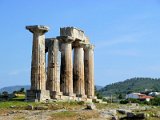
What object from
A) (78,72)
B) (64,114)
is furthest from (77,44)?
(64,114)

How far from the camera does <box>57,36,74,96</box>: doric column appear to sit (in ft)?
192

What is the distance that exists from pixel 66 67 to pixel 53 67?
9.99 feet

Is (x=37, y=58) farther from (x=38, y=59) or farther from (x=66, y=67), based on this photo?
(x=66, y=67)

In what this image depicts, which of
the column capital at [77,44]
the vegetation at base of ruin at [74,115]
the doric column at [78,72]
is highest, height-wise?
the column capital at [77,44]

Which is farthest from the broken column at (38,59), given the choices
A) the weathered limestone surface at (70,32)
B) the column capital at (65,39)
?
the weathered limestone surface at (70,32)

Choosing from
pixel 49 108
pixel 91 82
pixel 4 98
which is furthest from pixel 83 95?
pixel 49 108

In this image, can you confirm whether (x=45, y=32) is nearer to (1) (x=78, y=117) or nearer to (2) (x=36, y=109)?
(2) (x=36, y=109)

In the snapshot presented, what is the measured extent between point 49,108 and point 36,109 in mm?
1378

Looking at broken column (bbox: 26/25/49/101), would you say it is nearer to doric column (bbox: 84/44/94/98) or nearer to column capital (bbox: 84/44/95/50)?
column capital (bbox: 84/44/95/50)

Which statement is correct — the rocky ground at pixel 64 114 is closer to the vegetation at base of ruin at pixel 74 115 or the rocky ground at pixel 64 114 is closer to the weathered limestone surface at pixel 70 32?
the vegetation at base of ruin at pixel 74 115

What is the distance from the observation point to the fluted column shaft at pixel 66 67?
192 feet

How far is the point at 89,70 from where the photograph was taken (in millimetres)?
66438

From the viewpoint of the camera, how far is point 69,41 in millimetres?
59156

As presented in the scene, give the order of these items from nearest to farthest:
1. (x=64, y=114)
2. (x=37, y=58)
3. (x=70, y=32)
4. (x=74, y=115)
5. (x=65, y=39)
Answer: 1. (x=74, y=115)
2. (x=64, y=114)
3. (x=37, y=58)
4. (x=65, y=39)
5. (x=70, y=32)
